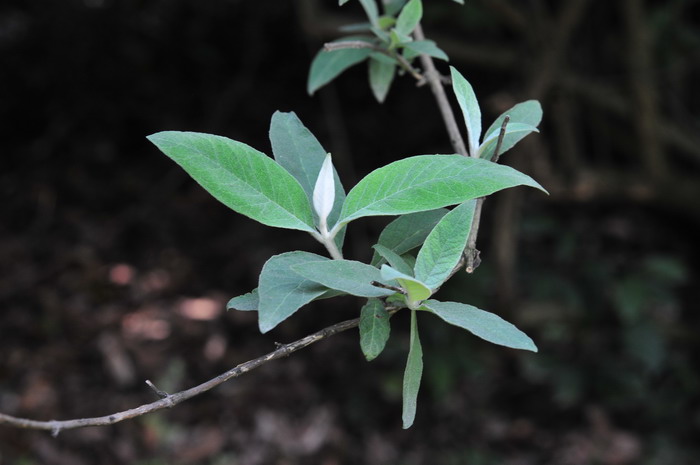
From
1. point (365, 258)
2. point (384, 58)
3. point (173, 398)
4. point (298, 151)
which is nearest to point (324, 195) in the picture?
point (298, 151)

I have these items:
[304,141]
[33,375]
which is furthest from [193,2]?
[304,141]

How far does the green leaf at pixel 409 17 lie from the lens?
2.15ft

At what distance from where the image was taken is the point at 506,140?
0.55 meters

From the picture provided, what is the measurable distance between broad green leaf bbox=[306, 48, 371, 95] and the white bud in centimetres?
32

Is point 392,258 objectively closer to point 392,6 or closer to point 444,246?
point 444,246

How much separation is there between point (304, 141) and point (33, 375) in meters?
2.74

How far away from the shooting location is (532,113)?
57 centimetres

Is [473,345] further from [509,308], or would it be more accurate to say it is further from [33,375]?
[33,375]

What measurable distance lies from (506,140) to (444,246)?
133 mm

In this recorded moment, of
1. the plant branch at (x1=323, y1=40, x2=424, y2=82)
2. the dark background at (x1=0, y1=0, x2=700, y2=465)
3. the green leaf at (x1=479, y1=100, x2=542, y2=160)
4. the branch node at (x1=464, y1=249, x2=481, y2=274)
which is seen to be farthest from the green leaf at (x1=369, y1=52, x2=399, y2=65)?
the dark background at (x1=0, y1=0, x2=700, y2=465)

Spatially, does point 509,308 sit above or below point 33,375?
above

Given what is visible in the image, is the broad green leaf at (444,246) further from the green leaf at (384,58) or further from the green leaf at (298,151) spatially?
the green leaf at (384,58)

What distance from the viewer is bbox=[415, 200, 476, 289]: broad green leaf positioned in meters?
0.46

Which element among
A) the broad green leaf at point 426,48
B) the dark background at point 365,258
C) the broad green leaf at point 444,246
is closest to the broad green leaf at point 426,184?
the broad green leaf at point 444,246
